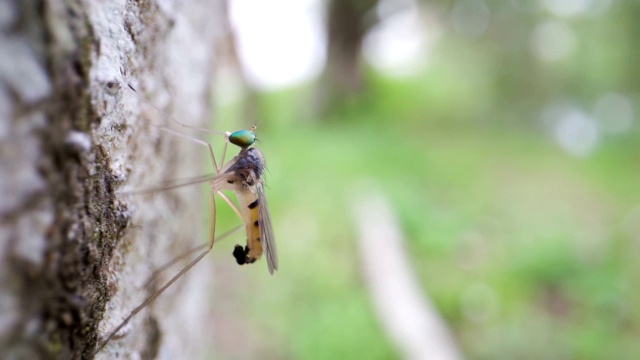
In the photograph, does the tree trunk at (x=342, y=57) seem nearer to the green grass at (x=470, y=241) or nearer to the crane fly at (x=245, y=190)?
the green grass at (x=470, y=241)

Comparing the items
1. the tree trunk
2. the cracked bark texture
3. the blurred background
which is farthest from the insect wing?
the tree trunk

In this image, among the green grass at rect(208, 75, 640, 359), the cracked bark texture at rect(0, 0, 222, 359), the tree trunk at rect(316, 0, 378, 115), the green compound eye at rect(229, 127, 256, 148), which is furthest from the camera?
the tree trunk at rect(316, 0, 378, 115)

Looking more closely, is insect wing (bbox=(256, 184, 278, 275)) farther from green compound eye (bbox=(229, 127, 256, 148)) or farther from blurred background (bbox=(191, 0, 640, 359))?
blurred background (bbox=(191, 0, 640, 359))

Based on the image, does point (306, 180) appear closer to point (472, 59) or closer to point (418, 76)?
point (472, 59)

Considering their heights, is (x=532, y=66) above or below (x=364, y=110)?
below

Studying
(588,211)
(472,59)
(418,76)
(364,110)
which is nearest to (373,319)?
(588,211)

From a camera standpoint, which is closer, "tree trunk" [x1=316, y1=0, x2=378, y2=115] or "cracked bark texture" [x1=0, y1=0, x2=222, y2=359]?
"cracked bark texture" [x1=0, y1=0, x2=222, y2=359]

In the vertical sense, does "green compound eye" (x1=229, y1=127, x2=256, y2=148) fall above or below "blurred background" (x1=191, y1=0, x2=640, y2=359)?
below
